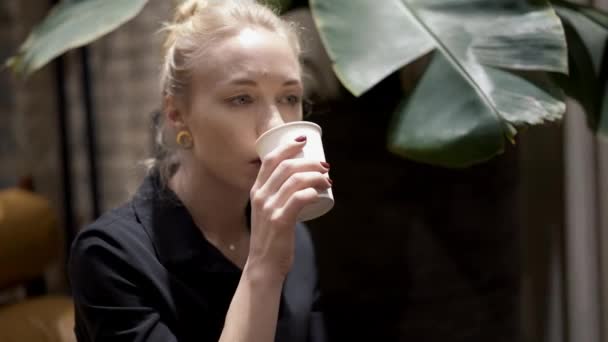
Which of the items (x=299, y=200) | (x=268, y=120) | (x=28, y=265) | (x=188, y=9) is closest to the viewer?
(x=299, y=200)

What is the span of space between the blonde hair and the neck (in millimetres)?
111

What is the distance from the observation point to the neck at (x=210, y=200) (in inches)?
34.5

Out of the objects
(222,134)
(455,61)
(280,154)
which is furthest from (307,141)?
(455,61)

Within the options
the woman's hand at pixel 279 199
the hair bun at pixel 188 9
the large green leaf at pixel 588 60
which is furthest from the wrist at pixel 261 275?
the large green leaf at pixel 588 60

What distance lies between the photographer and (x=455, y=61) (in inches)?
31.6

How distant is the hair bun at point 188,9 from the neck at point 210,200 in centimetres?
19

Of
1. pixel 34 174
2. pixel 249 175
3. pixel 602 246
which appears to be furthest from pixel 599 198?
pixel 34 174

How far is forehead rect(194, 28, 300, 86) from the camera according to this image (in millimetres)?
765

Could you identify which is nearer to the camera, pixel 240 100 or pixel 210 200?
pixel 240 100

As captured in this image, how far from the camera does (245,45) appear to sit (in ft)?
2.55

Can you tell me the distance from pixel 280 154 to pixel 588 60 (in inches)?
22.5

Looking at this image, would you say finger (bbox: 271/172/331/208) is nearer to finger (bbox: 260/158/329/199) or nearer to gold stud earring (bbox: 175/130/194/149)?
finger (bbox: 260/158/329/199)

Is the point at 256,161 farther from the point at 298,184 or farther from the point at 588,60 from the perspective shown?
the point at 588,60

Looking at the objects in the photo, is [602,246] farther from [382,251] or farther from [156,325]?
[156,325]
